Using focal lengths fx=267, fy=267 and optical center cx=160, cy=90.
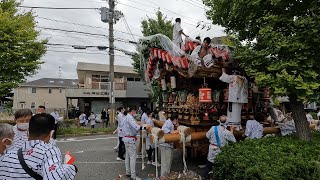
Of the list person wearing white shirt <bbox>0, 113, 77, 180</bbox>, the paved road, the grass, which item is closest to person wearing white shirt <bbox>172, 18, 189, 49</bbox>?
the paved road

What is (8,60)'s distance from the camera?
1596cm

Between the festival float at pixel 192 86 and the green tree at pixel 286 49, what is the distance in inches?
52.7

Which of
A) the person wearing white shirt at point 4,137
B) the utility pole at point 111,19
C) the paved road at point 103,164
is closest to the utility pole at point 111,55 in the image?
the utility pole at point 111,19

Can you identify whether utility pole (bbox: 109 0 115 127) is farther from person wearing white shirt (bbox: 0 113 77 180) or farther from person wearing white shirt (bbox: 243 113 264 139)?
person wearing white shirt (bbox: 0 113 77 180)

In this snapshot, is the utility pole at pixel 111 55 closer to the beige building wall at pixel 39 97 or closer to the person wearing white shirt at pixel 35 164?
the person wearing white shirt at pixel 35 164

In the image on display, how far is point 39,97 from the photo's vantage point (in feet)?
123

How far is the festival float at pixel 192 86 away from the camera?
27.3ft

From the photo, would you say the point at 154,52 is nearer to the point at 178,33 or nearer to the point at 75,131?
the point at 178,33

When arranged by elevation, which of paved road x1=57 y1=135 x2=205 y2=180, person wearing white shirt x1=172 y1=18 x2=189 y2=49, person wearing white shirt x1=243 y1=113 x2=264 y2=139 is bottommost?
paved road x1=57 y1=135 x2=205 y2=180

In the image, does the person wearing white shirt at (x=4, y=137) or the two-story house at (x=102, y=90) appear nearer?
the person wearing white shirt at (x=4, y=137)

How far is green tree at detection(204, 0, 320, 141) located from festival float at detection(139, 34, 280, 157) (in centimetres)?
134

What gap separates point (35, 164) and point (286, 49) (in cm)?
596

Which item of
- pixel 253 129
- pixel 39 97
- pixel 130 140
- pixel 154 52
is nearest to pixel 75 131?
pixel 154 52

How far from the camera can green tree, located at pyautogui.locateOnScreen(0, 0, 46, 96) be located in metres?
15.7
